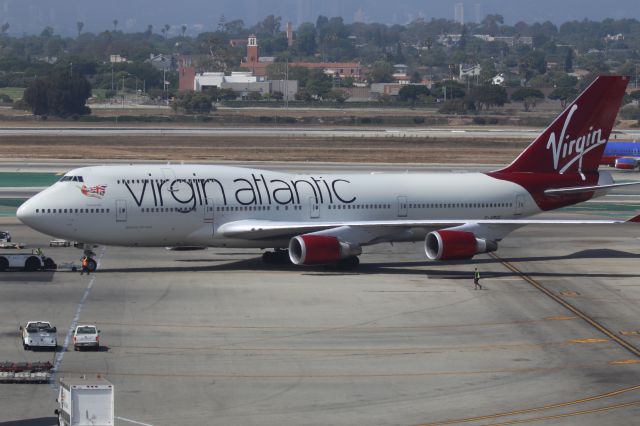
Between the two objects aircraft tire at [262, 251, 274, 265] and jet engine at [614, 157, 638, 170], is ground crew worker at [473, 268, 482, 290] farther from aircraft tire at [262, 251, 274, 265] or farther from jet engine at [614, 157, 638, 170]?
jet engine at [614, 157, 638, 170]

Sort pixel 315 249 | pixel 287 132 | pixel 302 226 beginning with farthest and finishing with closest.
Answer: pixel 287 132 → pixel 302 226 → pixel 315 249

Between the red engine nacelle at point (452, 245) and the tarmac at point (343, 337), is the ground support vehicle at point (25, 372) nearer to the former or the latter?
the tarmac at point (343, 337)

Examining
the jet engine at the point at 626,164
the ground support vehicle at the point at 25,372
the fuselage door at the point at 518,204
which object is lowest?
the jet engine at the point at 626,164

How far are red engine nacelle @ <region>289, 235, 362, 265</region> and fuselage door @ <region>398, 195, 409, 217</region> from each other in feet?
19.0

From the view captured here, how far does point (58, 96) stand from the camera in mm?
185500

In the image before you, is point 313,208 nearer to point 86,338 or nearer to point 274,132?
point 86,338

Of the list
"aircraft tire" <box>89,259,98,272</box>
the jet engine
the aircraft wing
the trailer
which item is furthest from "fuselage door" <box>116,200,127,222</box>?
the jet engine

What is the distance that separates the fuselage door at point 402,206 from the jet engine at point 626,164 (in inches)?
2466

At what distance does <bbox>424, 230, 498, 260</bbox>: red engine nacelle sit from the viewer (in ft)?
187

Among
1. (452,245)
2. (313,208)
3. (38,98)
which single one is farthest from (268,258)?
(38,98)

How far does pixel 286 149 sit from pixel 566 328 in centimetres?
8179

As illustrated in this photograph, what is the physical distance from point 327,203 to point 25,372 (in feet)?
83.6

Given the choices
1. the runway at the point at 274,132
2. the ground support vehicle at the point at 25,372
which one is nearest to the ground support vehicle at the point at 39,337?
the ground support vehicle at the point at 25,372

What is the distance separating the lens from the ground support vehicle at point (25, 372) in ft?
123
